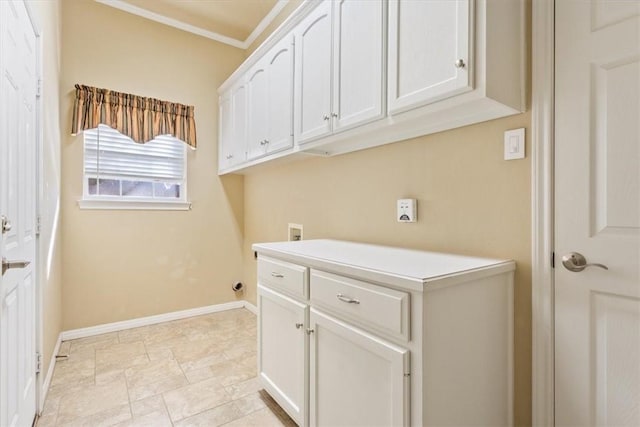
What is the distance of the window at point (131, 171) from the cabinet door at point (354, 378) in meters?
2.42

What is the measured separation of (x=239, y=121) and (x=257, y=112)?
0.43m

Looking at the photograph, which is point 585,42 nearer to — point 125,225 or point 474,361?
point 474,361

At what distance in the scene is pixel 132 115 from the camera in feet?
9.75

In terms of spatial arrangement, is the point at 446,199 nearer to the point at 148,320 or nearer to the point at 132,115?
the point at 132,115

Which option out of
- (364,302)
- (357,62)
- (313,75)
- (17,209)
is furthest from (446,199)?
(17,209)

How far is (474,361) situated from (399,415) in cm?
33

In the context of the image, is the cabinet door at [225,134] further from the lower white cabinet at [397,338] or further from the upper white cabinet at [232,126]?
the lower white cabinet at [397,338]

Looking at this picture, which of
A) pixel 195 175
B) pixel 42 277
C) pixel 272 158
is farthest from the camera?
pixel 195 175

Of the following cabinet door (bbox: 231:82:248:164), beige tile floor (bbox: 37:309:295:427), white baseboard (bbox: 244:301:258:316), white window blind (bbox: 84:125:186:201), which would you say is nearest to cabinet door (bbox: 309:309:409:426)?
beige tile floor (bbox: 37:309:295:427)

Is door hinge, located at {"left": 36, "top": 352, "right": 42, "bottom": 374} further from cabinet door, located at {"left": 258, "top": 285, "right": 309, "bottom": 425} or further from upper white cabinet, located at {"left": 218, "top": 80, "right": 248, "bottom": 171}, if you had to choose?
upper white cabinet, located at {"left": 218, "top": 80, "right": 248, "bottom": 171}

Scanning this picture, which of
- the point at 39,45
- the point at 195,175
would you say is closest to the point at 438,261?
the point at 39,45

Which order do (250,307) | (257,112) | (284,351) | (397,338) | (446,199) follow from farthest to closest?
(250,307) < (257,112) < (284,351) < (446,199) < (397,338)

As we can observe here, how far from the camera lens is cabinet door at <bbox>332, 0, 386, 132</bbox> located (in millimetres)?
1479

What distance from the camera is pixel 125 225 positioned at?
302cm
